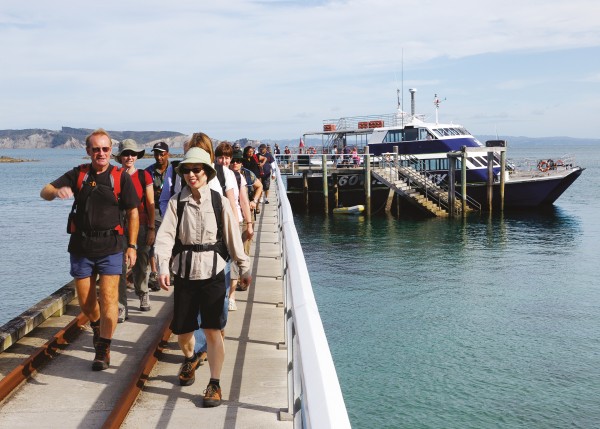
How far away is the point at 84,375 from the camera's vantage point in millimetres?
5285

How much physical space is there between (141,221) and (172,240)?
2.46 metres

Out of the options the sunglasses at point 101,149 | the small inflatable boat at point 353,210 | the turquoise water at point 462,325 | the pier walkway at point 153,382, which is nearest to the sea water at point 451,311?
the turquoise water at point 462,325

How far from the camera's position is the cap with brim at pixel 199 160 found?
4.64 m

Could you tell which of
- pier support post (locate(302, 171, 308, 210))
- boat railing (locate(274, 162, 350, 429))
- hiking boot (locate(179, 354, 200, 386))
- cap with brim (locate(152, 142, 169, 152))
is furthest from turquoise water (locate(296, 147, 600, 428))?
pier support post (locate(302, 171, 308, 210))

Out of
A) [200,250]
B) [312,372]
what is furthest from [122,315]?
[312,372]

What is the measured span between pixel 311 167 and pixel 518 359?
28.1m

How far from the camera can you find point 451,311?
1802 cm

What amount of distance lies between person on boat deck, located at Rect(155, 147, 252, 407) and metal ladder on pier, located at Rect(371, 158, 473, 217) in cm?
3294

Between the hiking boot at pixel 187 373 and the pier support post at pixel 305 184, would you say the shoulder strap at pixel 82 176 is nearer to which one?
the hiking boot at pixel 187 373

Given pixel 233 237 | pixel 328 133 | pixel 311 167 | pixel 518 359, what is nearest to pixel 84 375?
pixel 233 237

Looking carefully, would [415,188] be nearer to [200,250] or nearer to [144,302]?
[144,302]

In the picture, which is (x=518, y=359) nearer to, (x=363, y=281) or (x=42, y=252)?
(x=363, y=281)

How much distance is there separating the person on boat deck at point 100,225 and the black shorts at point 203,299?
0.95 meters

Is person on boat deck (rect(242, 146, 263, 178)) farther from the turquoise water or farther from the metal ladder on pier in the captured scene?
the metal ladder on pier
